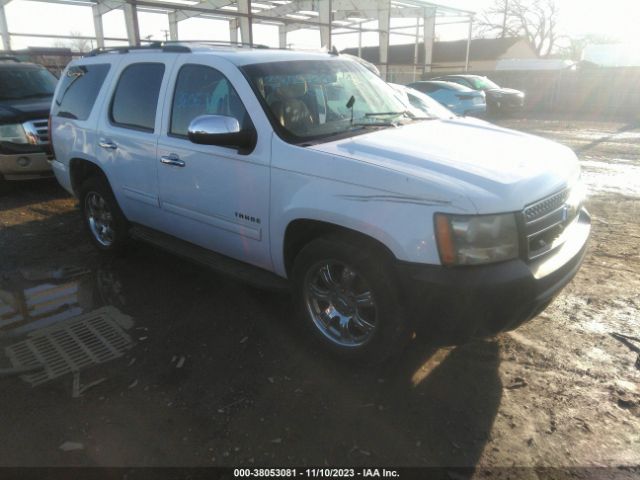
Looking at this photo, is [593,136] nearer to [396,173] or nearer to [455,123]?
[455,123]

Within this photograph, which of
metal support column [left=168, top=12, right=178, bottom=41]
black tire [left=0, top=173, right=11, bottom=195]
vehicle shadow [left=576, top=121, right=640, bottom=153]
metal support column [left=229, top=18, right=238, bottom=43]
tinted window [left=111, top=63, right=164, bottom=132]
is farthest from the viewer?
metal support column [left=229, top=18, right=238, bottom=43]

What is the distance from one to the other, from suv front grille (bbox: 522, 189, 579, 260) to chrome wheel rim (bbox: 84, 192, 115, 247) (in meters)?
3.92

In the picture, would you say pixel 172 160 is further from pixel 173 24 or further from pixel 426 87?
pixel 173 24

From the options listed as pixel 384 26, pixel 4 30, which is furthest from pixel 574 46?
pixel 4 30

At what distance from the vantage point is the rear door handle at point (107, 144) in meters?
4.53

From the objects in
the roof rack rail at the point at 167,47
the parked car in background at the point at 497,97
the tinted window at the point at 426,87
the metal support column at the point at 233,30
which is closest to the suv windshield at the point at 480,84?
the parked car in background at the point at 497,97

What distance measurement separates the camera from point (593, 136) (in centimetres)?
1428

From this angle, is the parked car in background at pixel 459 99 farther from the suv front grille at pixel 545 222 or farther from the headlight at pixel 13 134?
the suv front grille at pixel 545 222

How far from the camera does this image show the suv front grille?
270cm

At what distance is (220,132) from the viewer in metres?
3.21

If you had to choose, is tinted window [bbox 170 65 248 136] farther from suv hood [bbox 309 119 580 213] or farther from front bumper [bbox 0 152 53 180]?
front bumper [bbox 0 152 53 180]

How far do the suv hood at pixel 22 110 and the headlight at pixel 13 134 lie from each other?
0.08 metres

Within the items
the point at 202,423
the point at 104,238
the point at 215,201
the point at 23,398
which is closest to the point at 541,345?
the point at 202,423

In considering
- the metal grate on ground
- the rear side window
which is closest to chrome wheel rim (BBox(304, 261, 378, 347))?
the metal grate on ground
